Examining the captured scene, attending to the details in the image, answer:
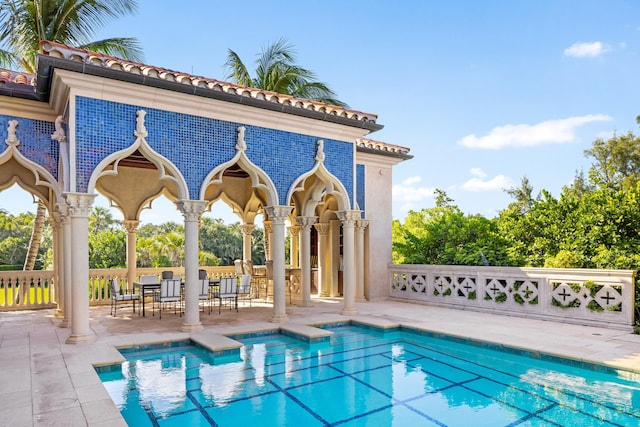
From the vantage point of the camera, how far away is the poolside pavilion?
7312mm

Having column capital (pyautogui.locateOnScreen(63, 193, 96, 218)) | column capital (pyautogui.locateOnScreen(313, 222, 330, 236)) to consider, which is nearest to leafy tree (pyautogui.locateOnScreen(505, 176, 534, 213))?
column capital (pyautogui.locateOnScreen(313, 222, 330, 236))

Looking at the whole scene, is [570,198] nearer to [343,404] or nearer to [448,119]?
[343,404]

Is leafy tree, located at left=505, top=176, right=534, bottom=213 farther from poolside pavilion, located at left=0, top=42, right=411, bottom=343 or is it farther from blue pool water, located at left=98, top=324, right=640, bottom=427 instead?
blue pool water, located at left=98, top=324, right=640, bottom=427

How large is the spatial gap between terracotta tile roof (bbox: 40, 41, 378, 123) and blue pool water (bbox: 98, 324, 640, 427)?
473cm

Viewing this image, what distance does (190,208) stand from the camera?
27.6ft

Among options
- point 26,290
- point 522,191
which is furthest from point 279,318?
point 522,191

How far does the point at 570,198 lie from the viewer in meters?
11.4

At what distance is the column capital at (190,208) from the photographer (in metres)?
8.38

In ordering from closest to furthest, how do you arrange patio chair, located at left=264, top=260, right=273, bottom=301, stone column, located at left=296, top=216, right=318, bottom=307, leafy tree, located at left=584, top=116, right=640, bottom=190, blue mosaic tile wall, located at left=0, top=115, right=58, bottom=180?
1. blue mosaic tile wall, located at left=0, top=115, right=58, bottom=180
2. stone column, located at left=296, top=216, right=318, bottom=307
3. patio chair, located at left=264, top=260, right=273, bottom=301
4. leafy tree, located at left=584, top=116, right=640, bottom=190

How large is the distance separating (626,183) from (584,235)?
20219mm

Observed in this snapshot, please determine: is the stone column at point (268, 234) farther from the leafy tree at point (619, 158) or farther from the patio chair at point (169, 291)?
the leafy tree at point (619, 158)

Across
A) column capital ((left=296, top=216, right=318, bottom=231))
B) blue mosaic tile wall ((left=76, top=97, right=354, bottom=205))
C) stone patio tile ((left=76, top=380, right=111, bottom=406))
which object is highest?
blue mosaic tile wall ((left=76, top=97, right=354, bottom=205))

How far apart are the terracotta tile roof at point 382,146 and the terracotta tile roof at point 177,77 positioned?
97.2 inches

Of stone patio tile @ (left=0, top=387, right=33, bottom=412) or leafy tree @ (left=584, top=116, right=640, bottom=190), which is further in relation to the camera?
leafy tree @ (left=584, top=116, right=640, bottom=190)
